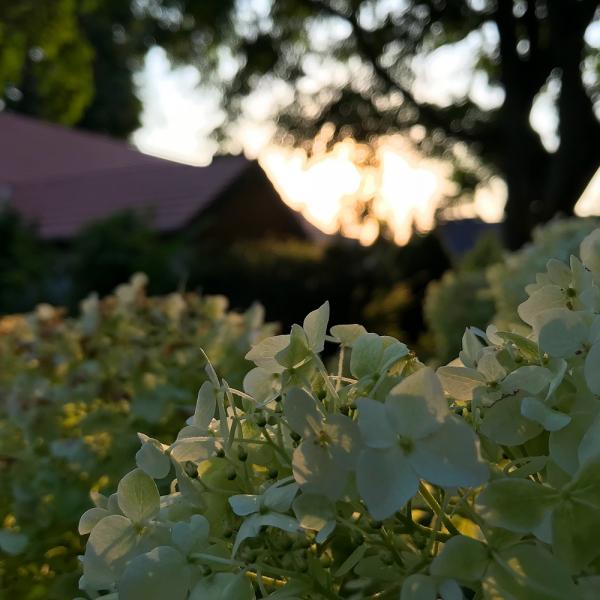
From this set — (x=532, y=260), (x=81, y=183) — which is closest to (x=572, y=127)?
(x=532, y=260)

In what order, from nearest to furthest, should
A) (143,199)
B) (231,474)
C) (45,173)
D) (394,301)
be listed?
(231,474) → (394,301) → (143,199) → (45,173)

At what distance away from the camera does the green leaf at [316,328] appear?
32.0 inches

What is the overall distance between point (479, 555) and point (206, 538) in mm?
222

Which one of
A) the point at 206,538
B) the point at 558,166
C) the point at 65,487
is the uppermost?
the point at 558,166

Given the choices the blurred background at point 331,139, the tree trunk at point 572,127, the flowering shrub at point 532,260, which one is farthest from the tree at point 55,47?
the flowering shrub at point 532,260

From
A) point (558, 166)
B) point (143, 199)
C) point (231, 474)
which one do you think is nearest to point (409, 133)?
point (558, 166)

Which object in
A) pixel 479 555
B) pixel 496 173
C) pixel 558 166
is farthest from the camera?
pixel 496 173

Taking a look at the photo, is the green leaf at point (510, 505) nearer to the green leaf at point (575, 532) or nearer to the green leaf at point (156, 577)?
the green leaf at point (575, 532)

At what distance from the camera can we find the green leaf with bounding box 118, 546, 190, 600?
69 cm

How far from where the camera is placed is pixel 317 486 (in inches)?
26.7

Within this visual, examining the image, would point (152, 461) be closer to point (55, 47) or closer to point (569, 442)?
point (569, 442)

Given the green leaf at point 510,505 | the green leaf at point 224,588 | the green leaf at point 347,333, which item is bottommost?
the green leaf at point 224,588

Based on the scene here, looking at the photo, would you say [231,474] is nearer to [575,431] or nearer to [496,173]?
[575,431]

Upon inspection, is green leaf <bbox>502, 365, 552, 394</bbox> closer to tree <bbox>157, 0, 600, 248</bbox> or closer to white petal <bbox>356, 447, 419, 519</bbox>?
white petal <bbox>356, 447, 419, 519</bbox>
